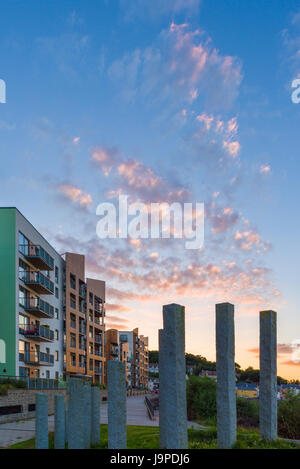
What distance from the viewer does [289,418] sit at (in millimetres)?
15391

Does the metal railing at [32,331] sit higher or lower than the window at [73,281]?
lower

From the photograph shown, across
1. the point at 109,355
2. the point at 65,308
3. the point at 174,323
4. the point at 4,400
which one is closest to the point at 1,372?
the point at 4,400

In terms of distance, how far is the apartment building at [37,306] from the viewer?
3578 cm

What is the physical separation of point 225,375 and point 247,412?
13.1 metres

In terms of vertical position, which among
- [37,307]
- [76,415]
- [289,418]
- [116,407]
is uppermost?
[116,407]

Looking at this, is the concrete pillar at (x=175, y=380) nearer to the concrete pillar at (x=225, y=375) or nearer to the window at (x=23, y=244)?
the concrete pillar at (x=225, y=375)

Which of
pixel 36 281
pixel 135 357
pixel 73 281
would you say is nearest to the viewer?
pixel 36 281

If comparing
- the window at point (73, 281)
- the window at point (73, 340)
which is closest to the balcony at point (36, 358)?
the window at point (73, 340)

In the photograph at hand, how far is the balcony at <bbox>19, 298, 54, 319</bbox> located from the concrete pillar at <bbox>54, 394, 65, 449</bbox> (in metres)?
27.4

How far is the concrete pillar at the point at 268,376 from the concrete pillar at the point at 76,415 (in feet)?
13.0

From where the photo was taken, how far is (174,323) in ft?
26.7

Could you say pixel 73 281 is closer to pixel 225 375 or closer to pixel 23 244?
pixel 23 244

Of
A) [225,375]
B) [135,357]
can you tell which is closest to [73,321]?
[225,375]

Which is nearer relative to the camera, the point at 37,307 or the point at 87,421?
the point at 87,421
